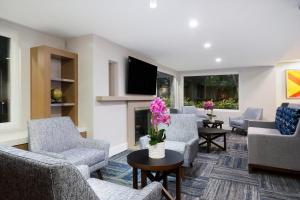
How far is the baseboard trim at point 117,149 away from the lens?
13.0ft

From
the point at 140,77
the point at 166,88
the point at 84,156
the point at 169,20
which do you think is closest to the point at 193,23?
the point at 169,20

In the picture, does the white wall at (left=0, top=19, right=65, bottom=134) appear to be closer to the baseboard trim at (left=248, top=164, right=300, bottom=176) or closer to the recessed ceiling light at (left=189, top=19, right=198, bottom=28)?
the recessed ceiling light at (left=189, top=19, right=198, bottom=28)

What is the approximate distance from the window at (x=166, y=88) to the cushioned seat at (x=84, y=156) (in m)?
4.43

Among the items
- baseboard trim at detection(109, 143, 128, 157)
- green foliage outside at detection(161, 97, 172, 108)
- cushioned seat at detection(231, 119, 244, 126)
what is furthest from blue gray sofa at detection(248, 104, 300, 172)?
green foliage outside at detection(161, 97, 172, 108)

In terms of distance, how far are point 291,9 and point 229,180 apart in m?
2.46

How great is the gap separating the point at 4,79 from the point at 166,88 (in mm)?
5514

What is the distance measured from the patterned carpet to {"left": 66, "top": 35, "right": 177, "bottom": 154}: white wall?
57 cm

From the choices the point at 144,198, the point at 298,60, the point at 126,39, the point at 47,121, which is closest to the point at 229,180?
the point at 144,198

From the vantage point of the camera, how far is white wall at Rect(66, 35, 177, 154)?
3.57 meters

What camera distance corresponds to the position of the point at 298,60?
6.27 m

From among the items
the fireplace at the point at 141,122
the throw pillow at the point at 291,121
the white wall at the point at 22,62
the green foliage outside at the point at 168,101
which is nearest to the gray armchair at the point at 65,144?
the white wall at the point at 22,62

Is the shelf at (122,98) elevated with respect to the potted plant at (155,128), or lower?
elevated

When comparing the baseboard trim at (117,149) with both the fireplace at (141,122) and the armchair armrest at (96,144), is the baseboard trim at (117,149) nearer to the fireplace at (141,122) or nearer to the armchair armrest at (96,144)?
the fireplace at (141,122)

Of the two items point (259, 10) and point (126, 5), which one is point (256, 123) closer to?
point (259, 10)
